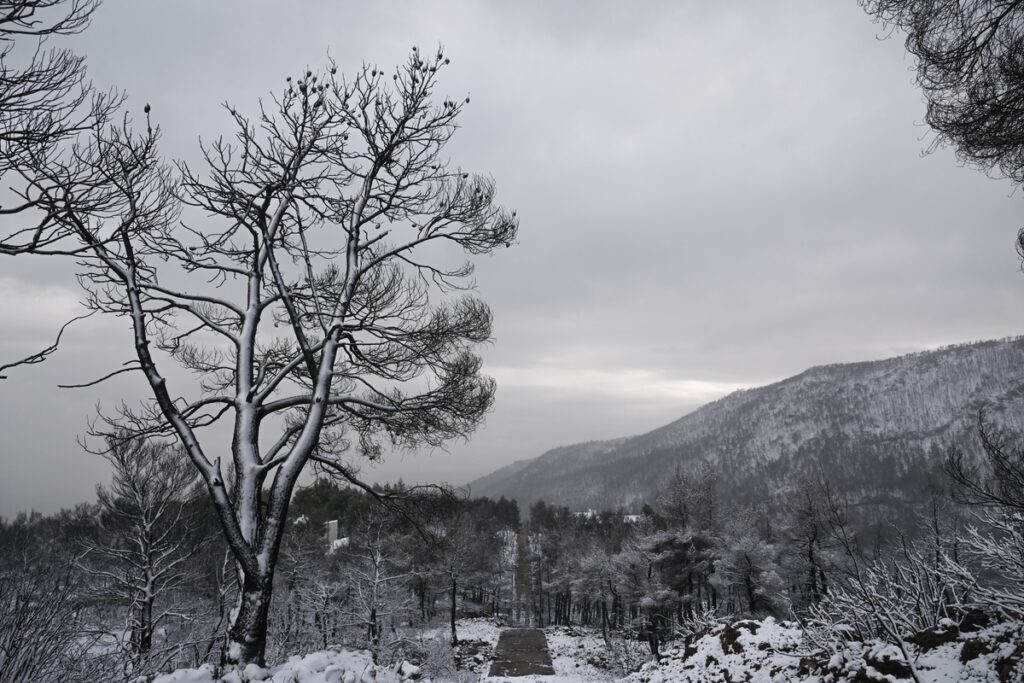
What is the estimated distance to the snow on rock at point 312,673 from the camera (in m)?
3.25

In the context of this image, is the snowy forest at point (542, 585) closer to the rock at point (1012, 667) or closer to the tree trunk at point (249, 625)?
the rock at point (1012, 667)

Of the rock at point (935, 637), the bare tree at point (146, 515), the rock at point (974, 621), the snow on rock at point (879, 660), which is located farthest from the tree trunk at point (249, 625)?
the bare tree at point (146, 515)

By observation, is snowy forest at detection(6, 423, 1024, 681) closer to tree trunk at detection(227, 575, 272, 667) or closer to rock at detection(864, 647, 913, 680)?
rock at detection(864, 647, 913, 680)

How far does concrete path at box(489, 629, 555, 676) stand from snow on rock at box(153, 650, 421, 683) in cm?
2524

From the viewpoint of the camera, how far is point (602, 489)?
200 meters

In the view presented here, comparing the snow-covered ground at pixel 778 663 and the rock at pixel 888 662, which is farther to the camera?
the rock at pixel 888 662

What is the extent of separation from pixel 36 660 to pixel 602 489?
208m

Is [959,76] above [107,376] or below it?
above

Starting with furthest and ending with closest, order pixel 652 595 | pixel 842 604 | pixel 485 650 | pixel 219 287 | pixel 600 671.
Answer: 1. pixel 485 650
2. pixel 600 671
3. pixel 652 595
4. pixel 842 604
5. pixel 219 287

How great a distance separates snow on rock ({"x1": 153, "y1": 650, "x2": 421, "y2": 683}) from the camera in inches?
128

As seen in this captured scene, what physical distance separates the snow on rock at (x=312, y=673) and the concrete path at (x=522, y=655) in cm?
2524

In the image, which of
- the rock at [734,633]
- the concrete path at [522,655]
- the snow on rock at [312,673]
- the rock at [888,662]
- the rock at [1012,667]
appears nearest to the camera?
the snow on rock at [312,673]

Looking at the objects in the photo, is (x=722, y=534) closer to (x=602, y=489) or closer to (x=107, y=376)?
(x=107, y=376)

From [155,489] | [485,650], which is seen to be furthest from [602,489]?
[155,489]
